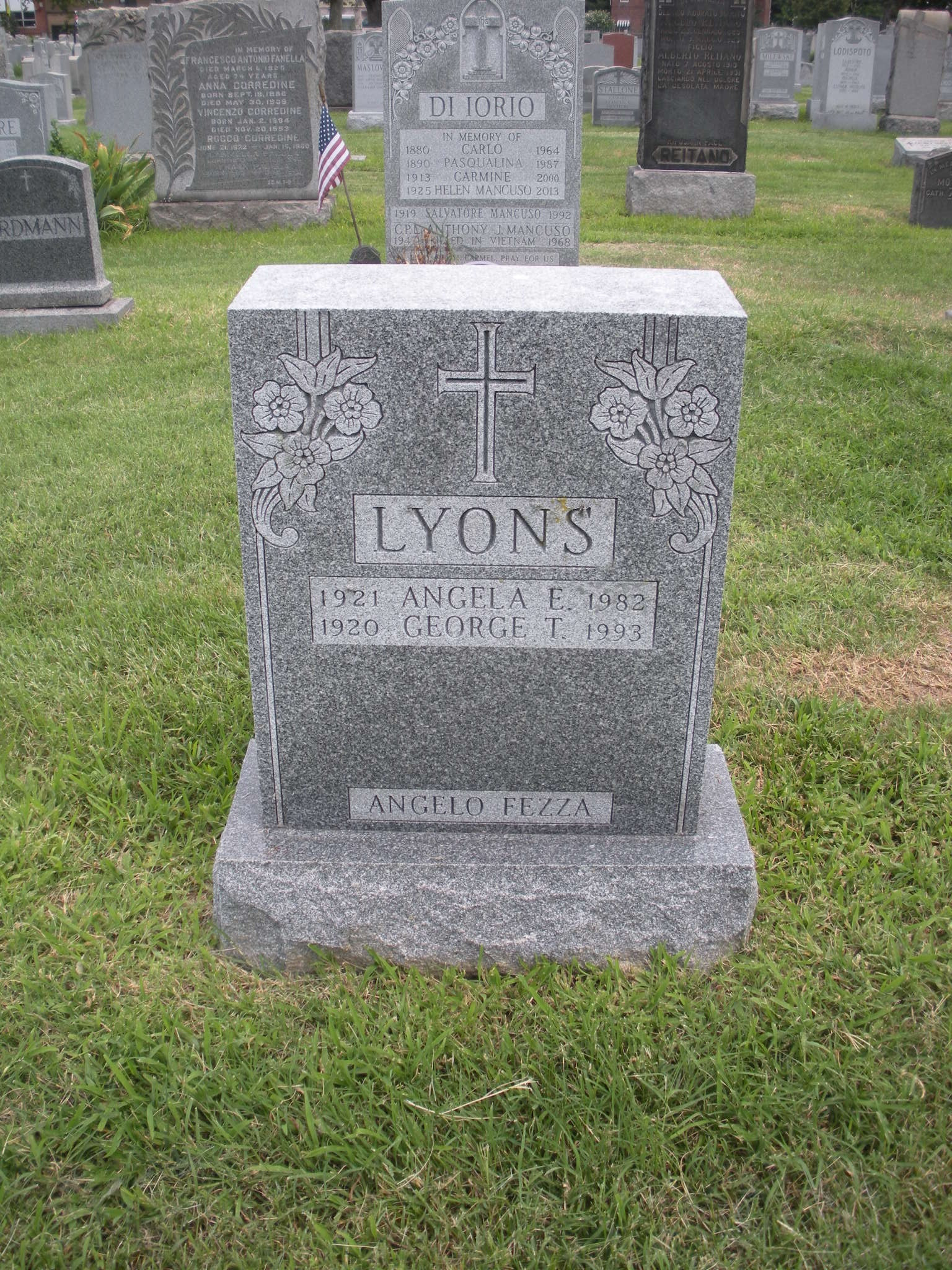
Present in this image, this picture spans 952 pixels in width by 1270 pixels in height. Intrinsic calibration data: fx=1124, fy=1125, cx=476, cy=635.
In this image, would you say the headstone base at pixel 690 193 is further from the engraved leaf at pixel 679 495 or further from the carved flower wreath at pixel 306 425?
the carved flower wreath at pixel 306 425

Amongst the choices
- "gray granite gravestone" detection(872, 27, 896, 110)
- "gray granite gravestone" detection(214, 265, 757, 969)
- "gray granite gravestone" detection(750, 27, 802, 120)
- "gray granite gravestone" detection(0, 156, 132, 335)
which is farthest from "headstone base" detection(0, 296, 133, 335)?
"gray granite gravestone" detection(872, 27, 896, 110)

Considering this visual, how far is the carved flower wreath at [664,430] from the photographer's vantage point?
2.06 m

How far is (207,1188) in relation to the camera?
1.91 meters

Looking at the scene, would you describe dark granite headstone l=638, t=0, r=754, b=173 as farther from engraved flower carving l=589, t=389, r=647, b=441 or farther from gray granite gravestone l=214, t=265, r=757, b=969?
engraved flower carving l=589, t=389, r=647, b=441

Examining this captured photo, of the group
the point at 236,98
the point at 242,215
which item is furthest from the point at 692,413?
the point at 242,215

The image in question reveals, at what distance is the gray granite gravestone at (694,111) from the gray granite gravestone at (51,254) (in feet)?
18.1

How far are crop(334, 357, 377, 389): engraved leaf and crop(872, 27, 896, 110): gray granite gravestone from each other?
22.1 m

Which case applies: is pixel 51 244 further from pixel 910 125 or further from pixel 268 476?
pixel 910 125

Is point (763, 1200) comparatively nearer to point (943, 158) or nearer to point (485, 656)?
point (485, 656)

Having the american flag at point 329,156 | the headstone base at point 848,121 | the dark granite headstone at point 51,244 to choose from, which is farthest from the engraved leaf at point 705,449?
the headstone base at point 848,121

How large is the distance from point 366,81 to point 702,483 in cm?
1923

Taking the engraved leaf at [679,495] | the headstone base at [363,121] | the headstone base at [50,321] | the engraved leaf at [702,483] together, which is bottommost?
the headstone base at [50,321]

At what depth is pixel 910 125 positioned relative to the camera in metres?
18.2

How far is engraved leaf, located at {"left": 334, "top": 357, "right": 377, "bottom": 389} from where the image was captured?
2064 mm
